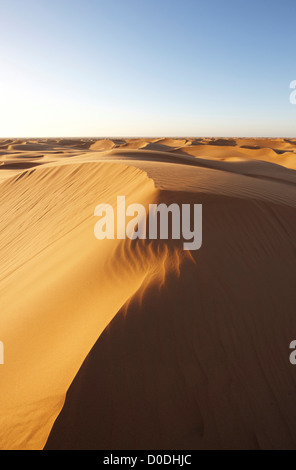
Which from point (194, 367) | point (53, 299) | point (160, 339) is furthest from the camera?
point (53, 299)

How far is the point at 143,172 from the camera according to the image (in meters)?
5.80

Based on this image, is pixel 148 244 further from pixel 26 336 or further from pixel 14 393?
pixel 14 393

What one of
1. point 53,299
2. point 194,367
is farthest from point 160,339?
point 53,299

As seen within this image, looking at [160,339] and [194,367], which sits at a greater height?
Result: [160,339]

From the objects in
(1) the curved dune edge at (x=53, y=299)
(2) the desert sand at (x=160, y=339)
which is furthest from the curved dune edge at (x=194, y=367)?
(1) the curved dune edge at (x=53, y=299)

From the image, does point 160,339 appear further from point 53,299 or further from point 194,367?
point 53,299

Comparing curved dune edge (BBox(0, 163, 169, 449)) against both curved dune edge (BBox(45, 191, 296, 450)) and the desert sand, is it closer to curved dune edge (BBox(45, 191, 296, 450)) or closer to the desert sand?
the desert sand

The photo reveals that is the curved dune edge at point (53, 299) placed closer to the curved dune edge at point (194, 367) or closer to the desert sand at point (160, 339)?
the desert sand at point (160, 339)

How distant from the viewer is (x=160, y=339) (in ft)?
7.38

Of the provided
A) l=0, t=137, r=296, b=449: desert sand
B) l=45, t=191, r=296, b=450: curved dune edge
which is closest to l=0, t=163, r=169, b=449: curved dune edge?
l=0, t=137, r=296, b=449: desert sand

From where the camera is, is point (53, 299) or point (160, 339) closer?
point (160, 339)

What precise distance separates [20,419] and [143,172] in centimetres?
471

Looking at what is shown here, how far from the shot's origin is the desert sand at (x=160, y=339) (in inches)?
73.8
